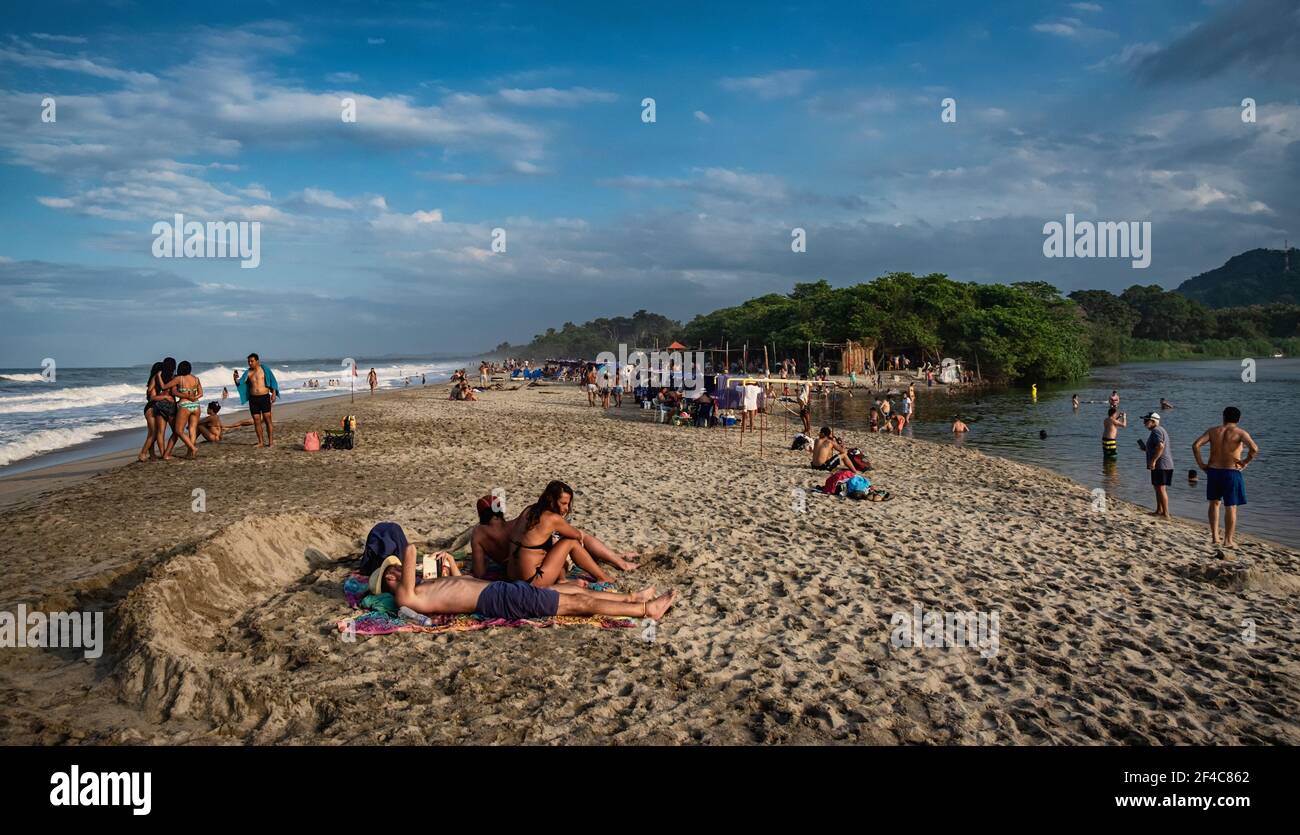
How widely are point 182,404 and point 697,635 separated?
40.3 feet

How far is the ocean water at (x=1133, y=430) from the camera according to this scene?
39.9 feet

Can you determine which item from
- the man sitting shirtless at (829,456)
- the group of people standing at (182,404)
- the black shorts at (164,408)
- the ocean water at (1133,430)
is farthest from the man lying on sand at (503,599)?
the black shorts at (164,408)

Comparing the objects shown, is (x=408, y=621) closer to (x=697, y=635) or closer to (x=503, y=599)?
(x=503, y=599)

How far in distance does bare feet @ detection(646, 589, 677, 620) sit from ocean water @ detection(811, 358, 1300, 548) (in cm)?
845

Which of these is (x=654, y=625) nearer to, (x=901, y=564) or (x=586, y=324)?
(x=901, y=564)

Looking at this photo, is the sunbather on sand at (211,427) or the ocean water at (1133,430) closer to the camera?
the ocean water at (1133,430)

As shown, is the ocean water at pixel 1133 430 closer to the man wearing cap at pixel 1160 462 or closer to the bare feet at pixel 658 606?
the man wearing cap at pixel 1160 462

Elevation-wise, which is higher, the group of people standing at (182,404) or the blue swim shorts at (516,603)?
the group of people standing at (182,404)

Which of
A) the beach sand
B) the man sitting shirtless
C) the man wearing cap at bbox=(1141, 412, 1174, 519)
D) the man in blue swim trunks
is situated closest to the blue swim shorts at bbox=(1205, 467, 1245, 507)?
the man in blue swim trunks

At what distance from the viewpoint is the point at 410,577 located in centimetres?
528

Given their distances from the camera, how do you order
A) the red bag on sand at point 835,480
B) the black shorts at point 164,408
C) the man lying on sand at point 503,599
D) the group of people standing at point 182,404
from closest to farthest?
1. the man lying on sand at point 503,599
2. the red bag on sand at point 835,480
3. the group of people standing at point 182,404
4. the black shorts at point 164,408

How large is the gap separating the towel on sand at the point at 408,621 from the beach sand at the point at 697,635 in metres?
0.09

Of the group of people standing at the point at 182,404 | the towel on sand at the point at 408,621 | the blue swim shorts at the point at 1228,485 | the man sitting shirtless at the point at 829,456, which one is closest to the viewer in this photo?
the towel on sand at the point at 408,621

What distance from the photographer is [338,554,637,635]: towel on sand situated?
5.02 meters
